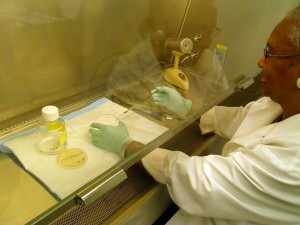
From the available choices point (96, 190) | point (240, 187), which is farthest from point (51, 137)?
point (240, 187)

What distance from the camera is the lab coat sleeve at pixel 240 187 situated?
0.81 meters

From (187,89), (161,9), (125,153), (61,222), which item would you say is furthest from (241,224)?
(161,9)

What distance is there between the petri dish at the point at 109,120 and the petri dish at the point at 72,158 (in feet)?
0.64

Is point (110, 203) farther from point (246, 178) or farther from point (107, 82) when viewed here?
point (107, 82)

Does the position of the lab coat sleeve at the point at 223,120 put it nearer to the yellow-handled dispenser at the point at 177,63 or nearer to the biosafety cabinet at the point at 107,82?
the biosafety cabinet at the point at 107,82

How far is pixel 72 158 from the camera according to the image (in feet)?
3.06

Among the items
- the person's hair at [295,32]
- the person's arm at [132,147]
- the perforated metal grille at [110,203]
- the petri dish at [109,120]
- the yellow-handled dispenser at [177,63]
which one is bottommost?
the perforated metal grille at [110,203]

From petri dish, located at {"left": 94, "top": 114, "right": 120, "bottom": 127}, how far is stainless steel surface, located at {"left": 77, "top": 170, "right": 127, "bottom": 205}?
44 centimetres

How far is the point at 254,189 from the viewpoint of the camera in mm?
829

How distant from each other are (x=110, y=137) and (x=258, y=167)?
0.51 m

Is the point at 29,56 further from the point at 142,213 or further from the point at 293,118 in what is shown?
the point at 293,118

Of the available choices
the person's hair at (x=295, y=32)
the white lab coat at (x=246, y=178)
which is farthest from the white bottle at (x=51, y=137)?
the person's hair at (x=295, y=32)

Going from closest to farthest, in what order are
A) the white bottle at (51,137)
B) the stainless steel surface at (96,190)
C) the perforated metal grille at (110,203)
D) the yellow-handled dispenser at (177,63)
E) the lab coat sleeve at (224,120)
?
the stainless steel surface at (96,190) → the perforated metal grille at (110,203) → the white bottle at (51,137) → the lab coat sleeve at (224,120) → the yellow-handled dispenser at (177,63)

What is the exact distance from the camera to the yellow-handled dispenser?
1.47 m
